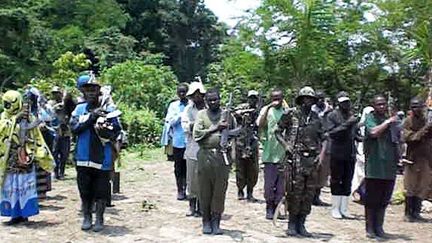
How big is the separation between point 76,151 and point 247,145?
3.22 meters

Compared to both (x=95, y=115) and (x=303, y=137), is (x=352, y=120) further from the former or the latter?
(x=95, y=115)

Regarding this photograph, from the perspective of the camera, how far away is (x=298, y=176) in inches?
319

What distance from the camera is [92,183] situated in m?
8.13

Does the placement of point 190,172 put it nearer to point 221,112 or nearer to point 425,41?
point 221,112

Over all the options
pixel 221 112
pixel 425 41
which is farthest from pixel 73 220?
pixel 425 41

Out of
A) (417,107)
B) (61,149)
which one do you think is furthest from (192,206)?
(61,149)

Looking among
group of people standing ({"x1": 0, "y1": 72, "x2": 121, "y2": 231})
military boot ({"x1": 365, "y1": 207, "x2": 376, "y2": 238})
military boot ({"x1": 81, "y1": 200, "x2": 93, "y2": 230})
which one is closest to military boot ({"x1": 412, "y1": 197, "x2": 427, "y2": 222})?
military boot ({"x1": 365, "y1": 207, "x2": 376, "y2": 238})

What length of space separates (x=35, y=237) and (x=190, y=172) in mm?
2177

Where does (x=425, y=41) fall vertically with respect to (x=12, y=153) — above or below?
above

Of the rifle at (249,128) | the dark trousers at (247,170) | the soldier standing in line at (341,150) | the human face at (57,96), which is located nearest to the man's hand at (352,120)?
the soldier standing in line at (341,150)

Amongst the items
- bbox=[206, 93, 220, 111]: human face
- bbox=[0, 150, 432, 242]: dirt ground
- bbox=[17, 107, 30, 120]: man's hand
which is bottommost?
bbox=[0, 150, 432, 242]: dirt ground

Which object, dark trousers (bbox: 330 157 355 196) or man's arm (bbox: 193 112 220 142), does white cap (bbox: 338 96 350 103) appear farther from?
man's arm (bbox: 193 112 220 142)

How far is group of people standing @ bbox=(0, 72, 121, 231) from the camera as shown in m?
7.95

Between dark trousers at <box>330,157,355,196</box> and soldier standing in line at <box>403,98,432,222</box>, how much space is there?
87 centimetres
